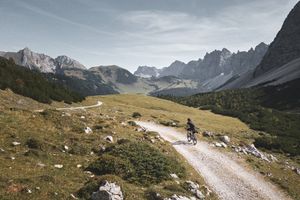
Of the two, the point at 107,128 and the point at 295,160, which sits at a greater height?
the point at 107,128

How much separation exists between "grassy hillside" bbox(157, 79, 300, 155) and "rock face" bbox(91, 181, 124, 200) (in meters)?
33.4

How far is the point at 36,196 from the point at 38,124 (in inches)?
496

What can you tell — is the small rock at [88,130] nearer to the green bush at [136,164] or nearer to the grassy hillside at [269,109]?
the green bush at [136,164]

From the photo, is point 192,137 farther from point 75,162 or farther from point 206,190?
point 75,162

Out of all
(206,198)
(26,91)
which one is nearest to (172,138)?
(206,198)

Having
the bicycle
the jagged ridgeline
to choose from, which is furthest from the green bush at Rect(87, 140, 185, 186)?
the jagged ridgeline

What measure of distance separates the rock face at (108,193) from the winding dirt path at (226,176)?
27.2 ft

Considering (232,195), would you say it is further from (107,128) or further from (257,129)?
(257,129)

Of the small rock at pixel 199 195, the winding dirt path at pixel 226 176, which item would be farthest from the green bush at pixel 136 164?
the winding dirt path at pixel 226 176

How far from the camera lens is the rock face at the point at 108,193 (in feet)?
57.2

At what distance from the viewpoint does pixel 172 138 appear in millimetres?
40344

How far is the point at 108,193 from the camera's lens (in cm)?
1745

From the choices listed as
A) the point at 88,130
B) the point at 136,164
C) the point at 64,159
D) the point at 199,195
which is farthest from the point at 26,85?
the point at 199,195

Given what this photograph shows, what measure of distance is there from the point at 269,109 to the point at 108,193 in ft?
279
